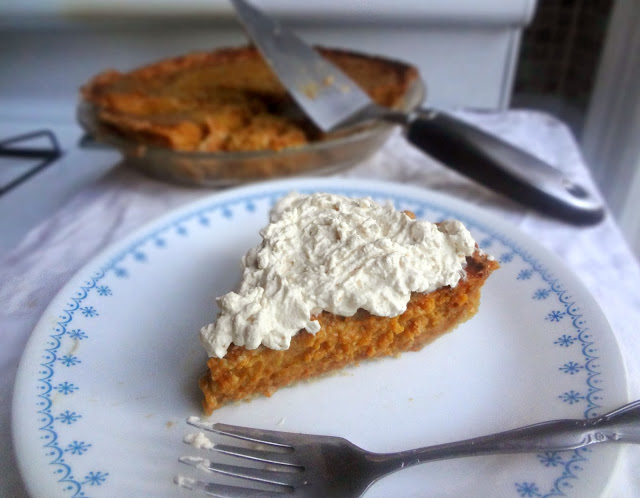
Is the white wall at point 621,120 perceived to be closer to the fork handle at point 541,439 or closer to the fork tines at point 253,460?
the fork handle at point 541,439

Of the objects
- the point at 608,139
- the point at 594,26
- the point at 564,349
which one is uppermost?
the point at 594,26

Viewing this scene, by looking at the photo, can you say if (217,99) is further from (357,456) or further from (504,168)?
(357,456)

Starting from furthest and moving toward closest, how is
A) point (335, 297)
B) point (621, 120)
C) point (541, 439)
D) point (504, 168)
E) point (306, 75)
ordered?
point (621, 120) → point (306, 75) → point (504, 168) → point (335, 297) → point (541, 439)

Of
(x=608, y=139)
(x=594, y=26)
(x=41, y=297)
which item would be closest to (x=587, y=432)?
(x=41, y=297)

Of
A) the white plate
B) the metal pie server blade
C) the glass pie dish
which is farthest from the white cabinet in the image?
the white plate

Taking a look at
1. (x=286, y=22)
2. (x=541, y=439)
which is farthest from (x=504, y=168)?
(x=286, y=22)

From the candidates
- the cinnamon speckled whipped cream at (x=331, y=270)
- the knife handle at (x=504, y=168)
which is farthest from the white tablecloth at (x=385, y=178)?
the cinnamon speckled whipped cream at (x=331, y=270)

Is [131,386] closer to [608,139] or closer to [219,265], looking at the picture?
[219,265]
